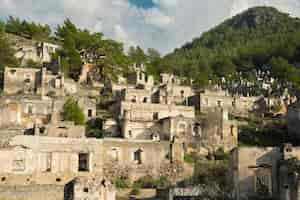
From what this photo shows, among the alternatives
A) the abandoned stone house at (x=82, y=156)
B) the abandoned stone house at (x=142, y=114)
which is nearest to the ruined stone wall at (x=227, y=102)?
the abandoned stone house at (x=142, y=114)

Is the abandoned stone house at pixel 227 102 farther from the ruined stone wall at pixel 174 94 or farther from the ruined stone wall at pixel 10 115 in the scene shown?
the ruined stone wall at pixel 10 115

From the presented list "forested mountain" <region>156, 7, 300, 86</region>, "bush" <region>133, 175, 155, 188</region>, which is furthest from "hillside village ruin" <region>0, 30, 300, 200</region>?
"forested mountain" <region>156, 7, 300, 86</region>

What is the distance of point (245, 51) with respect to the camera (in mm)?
85938

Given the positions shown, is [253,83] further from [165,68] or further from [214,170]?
[214,170]

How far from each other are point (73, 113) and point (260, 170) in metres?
16.6

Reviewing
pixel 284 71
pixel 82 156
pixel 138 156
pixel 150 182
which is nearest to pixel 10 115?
pixel 82 156

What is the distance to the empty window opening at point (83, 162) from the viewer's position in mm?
30391

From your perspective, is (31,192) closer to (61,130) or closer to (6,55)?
(61,130)

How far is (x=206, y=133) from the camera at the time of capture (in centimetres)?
3831

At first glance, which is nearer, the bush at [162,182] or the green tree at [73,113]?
the bush at [162,182]

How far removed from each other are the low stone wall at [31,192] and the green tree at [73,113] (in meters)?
14.0

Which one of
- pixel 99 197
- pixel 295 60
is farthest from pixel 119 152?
pixel 295 60

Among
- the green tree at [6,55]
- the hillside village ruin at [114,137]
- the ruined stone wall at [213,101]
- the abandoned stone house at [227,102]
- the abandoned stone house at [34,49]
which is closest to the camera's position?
the hillside village ruin at [114,137]

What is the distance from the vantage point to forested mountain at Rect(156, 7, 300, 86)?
218ft
